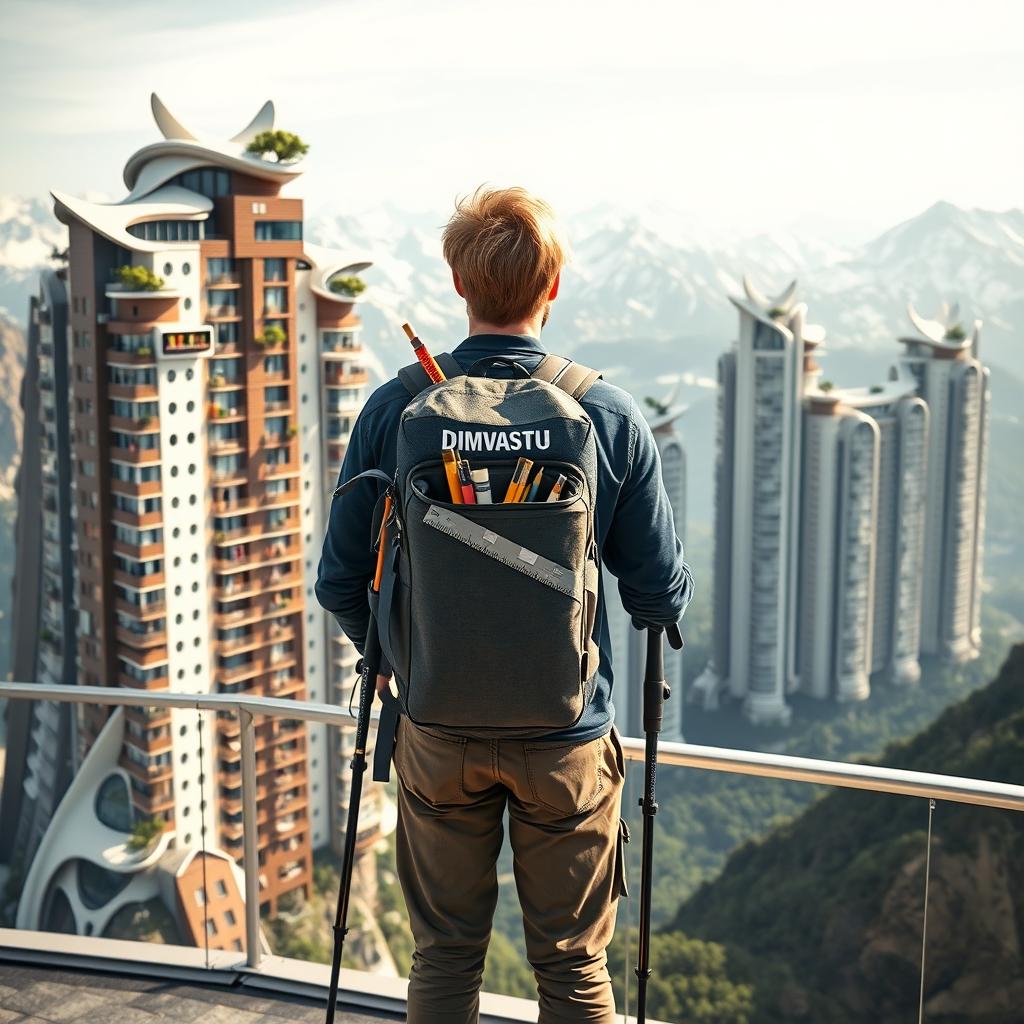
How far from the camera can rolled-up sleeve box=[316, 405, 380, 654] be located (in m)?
1.19

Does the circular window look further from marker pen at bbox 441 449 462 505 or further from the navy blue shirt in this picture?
marker pen at bbox 441 449 462 505

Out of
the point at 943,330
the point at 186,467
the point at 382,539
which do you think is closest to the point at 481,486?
the point at 382,539

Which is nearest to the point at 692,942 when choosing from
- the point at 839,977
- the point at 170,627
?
the point at 839,977

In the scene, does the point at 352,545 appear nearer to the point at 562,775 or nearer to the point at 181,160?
the point at 562,775

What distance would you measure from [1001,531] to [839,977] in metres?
48.9

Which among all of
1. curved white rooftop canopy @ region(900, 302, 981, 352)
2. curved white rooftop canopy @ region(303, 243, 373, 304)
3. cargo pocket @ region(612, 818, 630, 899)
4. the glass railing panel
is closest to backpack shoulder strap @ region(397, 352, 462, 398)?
cargo pocket @ region(612, 818, 630, 899)

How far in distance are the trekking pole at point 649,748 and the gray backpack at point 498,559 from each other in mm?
217

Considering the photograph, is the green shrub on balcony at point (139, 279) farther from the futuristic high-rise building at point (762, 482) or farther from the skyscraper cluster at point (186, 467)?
the futuristic high-rise building at point (762, 482)

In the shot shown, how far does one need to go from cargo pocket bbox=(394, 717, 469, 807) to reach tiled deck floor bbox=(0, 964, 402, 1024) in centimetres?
70

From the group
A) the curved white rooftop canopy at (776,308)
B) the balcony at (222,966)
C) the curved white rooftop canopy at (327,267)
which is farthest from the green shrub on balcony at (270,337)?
the curved white rooftop canopy at (776,308)

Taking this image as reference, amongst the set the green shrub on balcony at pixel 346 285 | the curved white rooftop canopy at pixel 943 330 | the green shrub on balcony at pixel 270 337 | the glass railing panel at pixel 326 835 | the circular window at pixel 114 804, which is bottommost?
the glass railing panel at pixel 326 835

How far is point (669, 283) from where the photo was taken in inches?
2650

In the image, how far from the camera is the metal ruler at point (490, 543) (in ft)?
3.45

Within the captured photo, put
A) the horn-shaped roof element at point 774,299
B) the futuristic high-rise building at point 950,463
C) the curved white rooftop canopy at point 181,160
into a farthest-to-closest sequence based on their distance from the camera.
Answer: the futuristic high-rise building at point 950,463 < the horn-shaped roof element at point 774,299 < the curved white rooftop canopy at point 181,160
